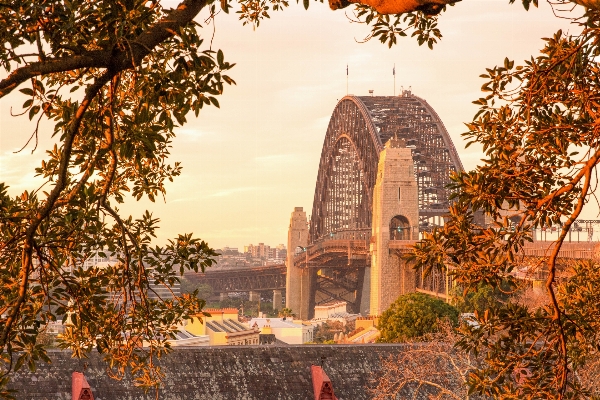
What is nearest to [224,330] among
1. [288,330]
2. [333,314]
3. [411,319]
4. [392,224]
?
[288,330]

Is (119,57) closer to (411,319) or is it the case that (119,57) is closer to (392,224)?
(411,319)

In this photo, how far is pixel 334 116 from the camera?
516 feet

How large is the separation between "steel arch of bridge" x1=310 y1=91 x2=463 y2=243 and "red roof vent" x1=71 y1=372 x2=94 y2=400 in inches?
3683

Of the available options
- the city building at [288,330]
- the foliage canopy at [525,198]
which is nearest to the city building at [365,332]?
the city building at [288,330]

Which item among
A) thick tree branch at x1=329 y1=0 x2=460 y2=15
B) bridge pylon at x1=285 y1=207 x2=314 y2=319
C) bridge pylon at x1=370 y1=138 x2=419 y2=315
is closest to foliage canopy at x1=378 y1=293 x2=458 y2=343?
bridge pylon at x1=370 y1=138 x2=419 y2=315

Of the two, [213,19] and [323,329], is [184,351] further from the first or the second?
[323,329]

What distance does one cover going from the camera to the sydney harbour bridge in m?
111

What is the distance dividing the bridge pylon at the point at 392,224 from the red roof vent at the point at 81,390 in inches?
2738

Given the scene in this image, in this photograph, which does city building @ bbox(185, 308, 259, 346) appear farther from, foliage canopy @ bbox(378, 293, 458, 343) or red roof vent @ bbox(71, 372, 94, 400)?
red roof vent @ bbox(71, 372, 94, 400)

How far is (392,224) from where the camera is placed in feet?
385

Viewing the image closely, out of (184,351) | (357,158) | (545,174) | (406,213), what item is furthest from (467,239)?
(357,158)

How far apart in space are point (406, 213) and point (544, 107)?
10207cm

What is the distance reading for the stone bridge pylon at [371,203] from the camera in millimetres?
111375

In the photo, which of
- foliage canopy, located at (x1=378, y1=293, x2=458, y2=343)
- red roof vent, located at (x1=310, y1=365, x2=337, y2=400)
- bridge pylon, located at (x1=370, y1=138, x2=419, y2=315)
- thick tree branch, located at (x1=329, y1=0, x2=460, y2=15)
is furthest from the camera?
bridge pylon, located at (x1=370, y1=138, x2=419, y2=315)
